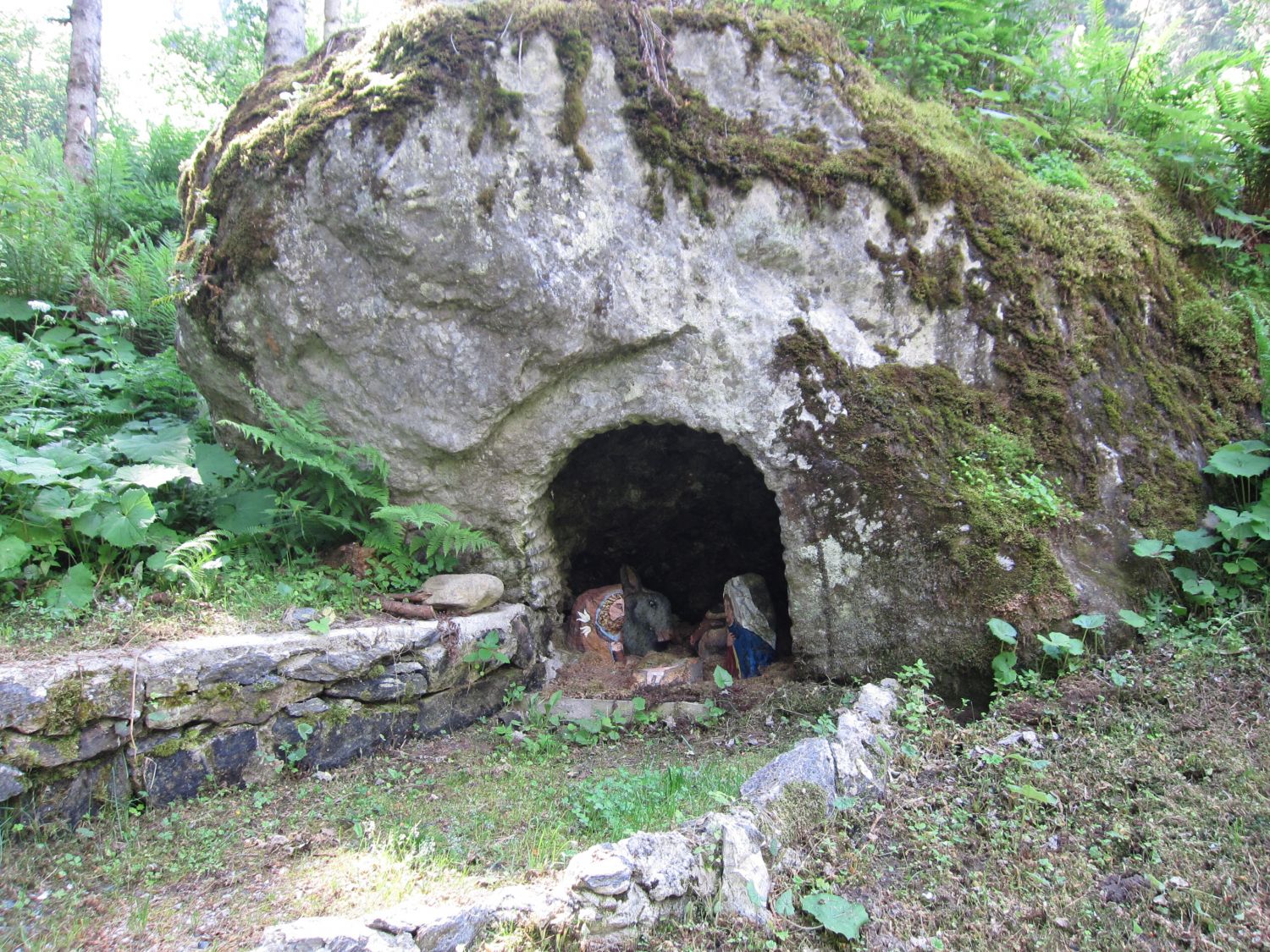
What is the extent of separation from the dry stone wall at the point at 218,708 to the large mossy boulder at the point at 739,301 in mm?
1379

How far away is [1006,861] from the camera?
9.85ft

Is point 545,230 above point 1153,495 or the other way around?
above

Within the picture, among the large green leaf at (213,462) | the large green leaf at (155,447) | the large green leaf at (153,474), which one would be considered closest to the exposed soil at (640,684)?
the large green leaf at (213,462)

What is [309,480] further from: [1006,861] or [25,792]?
[1006,861]

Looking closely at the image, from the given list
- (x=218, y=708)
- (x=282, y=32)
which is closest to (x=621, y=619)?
(x=218, y=708)

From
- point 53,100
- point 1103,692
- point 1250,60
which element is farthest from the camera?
point 53,100

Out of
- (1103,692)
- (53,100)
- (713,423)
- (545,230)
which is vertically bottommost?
(1103,692)

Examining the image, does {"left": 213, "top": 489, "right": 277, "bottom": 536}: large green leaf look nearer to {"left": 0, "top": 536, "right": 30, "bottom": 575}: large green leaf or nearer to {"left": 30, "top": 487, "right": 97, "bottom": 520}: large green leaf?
{"left": 30, "top": 487, "right": 97, "bottom": 520}: large green leaf

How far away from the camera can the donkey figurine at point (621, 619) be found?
6250mm

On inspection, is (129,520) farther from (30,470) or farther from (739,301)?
(739,301)

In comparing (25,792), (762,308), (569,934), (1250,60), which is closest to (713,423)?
(762,308)

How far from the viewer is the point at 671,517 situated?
7.10 meters

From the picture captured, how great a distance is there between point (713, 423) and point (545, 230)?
1.56 meters

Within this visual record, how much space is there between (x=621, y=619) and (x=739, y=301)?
2.80 metres
